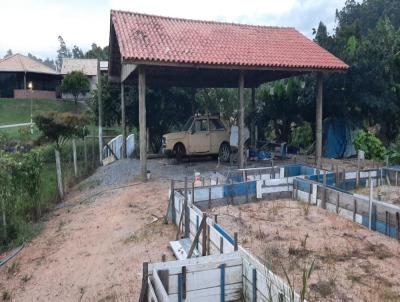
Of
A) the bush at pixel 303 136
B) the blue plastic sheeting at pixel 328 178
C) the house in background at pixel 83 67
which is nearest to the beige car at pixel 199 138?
the bush at pixel 303 136

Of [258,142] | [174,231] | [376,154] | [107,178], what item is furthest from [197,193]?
[258,142]

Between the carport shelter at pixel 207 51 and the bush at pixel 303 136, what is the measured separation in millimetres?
2931

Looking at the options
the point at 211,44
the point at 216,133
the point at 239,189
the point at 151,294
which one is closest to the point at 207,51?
the point at 211,44

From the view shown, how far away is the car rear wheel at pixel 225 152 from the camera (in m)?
15.1

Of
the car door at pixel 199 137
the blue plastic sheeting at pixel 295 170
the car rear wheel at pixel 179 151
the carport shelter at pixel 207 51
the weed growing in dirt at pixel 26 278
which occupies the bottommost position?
the weed growing in dirt at pixel 26 278

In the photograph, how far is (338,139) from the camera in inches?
691

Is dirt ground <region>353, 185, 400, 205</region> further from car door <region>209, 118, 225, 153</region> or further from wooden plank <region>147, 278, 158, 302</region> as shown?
wooden plank <region>147, 278, 158, 302</region>

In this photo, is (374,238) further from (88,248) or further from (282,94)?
(282,94)

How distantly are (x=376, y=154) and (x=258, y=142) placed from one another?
5695 mm

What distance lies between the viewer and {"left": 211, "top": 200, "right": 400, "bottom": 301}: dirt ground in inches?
193

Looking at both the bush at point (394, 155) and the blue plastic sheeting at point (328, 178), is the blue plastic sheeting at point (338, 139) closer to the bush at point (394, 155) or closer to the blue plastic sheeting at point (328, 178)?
the bush at point (394, 155)

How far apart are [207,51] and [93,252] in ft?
25.8

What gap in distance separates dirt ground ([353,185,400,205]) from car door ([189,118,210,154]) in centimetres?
626

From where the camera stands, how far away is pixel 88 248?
6.95 metres
